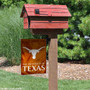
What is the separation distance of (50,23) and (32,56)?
732mm

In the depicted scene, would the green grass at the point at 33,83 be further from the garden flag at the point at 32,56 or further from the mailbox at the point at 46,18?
the mailbox at the point at 46,18

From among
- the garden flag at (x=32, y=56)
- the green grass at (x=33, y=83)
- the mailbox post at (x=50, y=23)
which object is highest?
the mailbox post at (x=50, y=23)

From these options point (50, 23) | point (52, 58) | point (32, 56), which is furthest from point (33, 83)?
point (50, 23)

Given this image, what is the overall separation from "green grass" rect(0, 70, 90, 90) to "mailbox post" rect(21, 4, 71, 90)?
2.12 meters

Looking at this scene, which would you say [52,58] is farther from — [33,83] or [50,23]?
[33,83]

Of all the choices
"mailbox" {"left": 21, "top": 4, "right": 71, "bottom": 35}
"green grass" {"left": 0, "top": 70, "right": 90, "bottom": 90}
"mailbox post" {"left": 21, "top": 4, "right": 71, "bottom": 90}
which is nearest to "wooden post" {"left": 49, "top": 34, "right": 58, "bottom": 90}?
"mailbox post" {"left": 21, "top": 4, "right": 71, "bottom": 90}

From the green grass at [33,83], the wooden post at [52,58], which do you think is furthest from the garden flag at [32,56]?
the green grass at [33,83]

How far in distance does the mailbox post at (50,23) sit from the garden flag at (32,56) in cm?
26

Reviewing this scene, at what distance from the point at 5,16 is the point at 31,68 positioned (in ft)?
21.9

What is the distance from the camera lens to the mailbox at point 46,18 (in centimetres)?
463

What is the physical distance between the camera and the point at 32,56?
16.2 feet

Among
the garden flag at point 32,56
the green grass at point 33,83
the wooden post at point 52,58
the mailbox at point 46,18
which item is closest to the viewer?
the mailbox at point 46,18

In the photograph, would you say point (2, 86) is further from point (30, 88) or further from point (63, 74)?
point (63, 74)

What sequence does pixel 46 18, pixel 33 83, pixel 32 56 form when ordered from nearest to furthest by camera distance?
1. pixel 46 18
2. pixel 32 56
3. pixel 33 83
